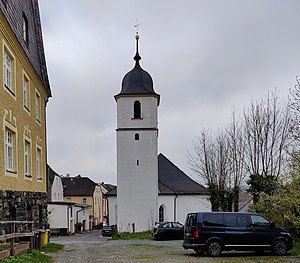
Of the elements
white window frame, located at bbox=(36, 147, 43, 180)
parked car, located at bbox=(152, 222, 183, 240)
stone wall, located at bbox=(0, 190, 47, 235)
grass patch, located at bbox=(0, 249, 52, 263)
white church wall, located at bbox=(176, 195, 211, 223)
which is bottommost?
parked car, located at bbox=(152, 222, 183, 240)

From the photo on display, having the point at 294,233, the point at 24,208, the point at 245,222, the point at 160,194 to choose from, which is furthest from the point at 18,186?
the point at 160,194

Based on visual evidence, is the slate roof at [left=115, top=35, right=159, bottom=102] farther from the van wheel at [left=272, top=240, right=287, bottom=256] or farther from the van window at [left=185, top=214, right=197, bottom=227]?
the van wheel at [left=272, top=240, right=287, bottom=256]

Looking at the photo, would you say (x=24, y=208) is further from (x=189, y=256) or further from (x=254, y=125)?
(x=254, y=125)

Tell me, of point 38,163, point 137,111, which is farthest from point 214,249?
point 137,111

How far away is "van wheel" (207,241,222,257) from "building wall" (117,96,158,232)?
32630 mm

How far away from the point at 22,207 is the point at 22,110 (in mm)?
3944

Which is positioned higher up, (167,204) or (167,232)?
(167,204)

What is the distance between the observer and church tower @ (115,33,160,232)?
2127 inches

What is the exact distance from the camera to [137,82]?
185 ft

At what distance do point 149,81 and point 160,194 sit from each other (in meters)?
12.1

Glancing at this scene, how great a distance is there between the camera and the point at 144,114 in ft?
182

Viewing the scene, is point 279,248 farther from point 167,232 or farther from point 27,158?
point 167,232

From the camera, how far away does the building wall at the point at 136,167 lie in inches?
2125

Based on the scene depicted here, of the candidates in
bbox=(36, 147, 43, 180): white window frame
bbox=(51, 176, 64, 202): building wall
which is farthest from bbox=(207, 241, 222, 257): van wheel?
bbox=(51, 176, 64, 202): building wall
